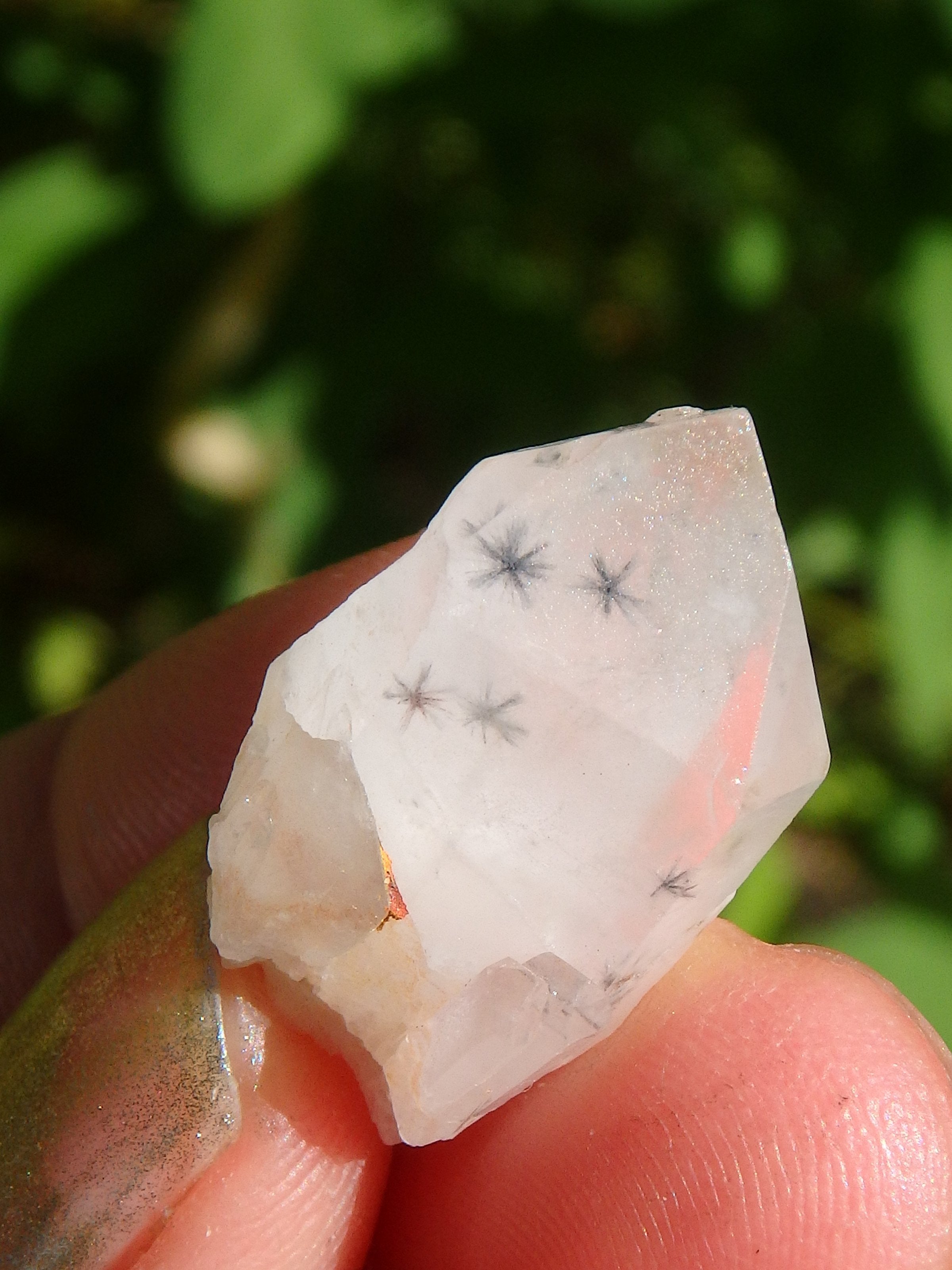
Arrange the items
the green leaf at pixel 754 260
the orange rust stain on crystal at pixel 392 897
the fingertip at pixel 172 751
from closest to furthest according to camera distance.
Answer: the orange rust stain on crystal at pixel 392 897 → the fingertip at pixel 172 751 → the green leaf at pixel 754 260

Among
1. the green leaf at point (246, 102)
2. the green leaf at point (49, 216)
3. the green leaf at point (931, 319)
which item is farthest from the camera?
the green leaf at point (49, 216)

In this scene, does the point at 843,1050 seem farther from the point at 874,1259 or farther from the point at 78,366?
the point at 78,366

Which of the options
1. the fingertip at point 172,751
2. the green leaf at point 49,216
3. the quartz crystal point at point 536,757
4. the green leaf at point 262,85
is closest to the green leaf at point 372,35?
the green leaf at point 262,85

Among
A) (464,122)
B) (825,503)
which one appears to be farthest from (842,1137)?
(464,122)

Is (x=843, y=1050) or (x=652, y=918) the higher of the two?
(x=652, y=918)

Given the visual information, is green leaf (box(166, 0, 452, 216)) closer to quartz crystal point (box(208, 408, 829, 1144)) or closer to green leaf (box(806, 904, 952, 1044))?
quartz crystal point (box(208, 408, 829, 1144))

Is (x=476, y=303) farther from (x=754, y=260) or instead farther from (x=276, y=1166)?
(x=276, y=1166)

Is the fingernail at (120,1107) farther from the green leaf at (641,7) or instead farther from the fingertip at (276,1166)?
the green leaf at (641,7)
